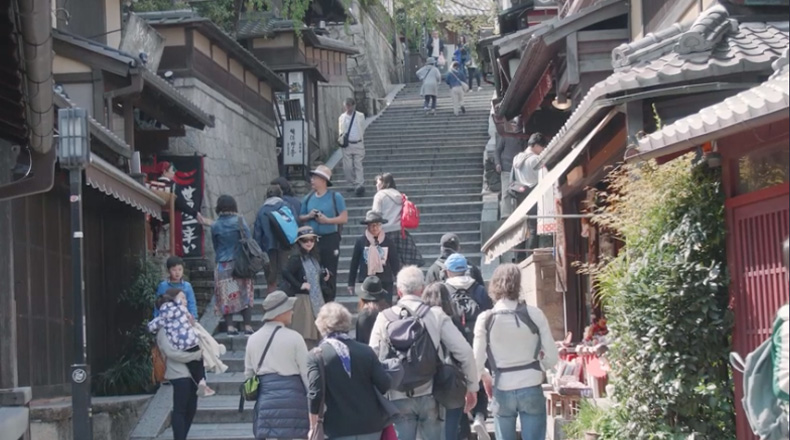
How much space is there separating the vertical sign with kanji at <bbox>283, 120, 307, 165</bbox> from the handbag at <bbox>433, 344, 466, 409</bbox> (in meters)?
15.5

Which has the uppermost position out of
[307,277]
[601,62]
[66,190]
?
[601,62]

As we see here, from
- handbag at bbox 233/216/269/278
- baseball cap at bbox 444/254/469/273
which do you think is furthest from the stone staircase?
baseball cap at bbox 444/254/469/273

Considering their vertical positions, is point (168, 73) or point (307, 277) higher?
point (168, 73)

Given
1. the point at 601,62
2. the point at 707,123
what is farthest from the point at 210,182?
the point at 707,123

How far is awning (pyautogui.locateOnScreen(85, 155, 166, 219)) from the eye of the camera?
1311 cm

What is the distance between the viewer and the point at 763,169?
7.96m

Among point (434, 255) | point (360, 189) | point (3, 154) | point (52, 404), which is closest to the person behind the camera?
point (3, 154)

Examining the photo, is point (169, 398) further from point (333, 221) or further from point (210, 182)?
point (210, 182)

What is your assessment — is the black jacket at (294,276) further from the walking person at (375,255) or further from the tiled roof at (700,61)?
the tiled roof at (700,61)

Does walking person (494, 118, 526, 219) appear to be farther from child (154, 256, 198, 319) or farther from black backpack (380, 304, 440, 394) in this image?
black backpack (380, 304, 440, 394)

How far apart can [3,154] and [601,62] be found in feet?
23.1

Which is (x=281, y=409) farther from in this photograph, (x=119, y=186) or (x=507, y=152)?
(x=507, y=152)

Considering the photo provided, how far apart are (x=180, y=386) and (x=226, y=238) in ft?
12.0

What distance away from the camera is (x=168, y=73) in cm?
2128
